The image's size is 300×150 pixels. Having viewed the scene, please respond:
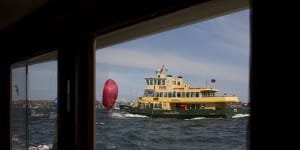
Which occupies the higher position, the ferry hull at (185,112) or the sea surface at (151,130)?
the ferry hull at (185,112)

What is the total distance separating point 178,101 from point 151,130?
92 cm

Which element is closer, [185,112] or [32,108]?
[185,112]

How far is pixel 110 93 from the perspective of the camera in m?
2.63

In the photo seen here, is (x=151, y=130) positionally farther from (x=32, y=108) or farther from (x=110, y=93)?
(x=32, y=108)

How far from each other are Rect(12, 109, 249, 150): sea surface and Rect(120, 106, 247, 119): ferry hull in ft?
0.08

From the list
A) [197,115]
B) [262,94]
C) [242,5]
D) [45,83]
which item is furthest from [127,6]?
[45,83]

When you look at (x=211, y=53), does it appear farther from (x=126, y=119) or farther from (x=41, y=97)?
(x=41, y=97)

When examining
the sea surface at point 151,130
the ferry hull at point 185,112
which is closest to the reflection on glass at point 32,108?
the sea surface at point 151,130

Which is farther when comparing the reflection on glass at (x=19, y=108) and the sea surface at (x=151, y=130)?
the reflection on glass at (x=19, y=108)

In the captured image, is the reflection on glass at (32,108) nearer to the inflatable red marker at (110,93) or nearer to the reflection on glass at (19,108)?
the reflection on glass at (19,108)

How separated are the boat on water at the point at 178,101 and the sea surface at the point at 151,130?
0.15ft

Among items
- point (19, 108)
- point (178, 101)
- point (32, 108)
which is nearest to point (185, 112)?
point (178, 101)

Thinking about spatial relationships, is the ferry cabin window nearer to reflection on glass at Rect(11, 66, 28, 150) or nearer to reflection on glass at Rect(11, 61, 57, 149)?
reflection on glass at Rect(11, 61, 57, 149)

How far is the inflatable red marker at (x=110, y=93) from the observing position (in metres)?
2.51
